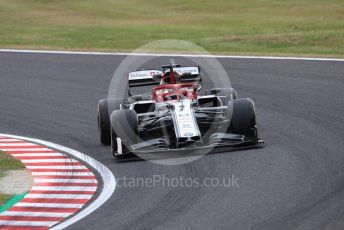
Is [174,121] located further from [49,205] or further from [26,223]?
[26,223]

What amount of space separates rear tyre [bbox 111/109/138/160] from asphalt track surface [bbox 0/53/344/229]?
240mm

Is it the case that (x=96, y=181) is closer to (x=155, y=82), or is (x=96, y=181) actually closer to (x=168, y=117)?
(x=168, y=117)

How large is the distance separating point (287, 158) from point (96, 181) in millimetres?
2861

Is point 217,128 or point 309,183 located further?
point 217,128

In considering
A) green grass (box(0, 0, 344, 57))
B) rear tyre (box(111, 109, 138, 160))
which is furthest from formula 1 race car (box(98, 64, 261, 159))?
green grass (box(0, 0, 344, 57))

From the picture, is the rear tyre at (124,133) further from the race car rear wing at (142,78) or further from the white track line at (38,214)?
the white track line at (38,214)

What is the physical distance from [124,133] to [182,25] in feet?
62.0

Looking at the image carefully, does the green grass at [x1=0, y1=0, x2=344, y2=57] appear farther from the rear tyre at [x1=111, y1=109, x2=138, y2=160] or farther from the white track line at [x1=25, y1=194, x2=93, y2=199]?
the white track line at [x1=25, y1=194, x2=93, y2=199]

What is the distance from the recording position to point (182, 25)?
1273 inches

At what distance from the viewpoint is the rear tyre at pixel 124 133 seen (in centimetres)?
1377

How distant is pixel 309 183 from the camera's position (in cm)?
1152

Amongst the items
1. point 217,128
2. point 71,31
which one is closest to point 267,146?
point 217,128

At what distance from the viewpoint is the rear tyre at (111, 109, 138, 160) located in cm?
1377

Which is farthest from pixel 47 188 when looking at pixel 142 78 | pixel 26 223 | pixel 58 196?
pixel 142 78
